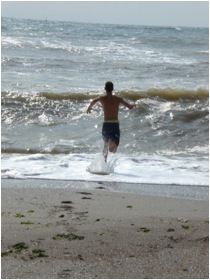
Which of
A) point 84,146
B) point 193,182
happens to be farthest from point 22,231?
point 84,146

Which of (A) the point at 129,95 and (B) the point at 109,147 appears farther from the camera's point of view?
(A) the point at 129,95

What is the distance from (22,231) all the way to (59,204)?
1.32 meters

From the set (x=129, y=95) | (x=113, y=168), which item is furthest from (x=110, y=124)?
(x=129, y=95)

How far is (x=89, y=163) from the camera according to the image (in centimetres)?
877

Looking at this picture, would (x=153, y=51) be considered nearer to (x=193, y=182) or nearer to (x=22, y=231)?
(x=193, y=182)

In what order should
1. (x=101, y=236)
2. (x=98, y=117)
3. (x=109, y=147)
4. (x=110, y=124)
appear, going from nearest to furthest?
1. (x=101, y=236)
2. (x=109, y=147)
3. (x=110, y=124)
4. (x=98, y=117)

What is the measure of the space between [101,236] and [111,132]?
165 inches

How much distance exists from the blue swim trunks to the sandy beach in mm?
2151

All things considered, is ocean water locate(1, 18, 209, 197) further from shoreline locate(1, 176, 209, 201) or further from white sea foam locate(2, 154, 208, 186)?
shoreline locate(1, 176, 209, 201)

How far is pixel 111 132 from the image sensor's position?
899 centimetres

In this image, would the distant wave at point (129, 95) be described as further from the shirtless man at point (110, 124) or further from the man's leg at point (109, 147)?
the man's leg at point (109, 147)

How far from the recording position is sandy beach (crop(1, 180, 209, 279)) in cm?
415

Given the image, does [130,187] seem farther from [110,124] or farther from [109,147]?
[110,124]

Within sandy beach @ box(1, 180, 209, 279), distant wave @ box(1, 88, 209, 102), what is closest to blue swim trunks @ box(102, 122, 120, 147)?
sandy beach @ box(1, 180, 209, 279)
